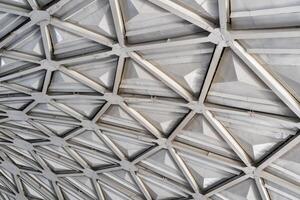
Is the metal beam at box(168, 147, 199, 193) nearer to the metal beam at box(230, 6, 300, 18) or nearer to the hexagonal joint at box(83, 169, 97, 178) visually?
the hexagonal joint at box(83, 169, 97, 178)

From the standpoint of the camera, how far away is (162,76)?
19.4 m

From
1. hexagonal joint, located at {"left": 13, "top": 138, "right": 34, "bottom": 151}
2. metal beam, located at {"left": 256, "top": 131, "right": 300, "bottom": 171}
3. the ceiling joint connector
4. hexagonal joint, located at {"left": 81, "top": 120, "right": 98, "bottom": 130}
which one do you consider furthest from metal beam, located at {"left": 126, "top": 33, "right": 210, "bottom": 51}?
hexagonal joint, located at {"left": 13, "top": 138, "right": 34, "bottom": 151}

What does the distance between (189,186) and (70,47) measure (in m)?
12.3

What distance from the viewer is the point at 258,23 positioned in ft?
49.5

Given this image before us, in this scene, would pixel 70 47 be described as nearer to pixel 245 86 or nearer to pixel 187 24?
pixel 187 24

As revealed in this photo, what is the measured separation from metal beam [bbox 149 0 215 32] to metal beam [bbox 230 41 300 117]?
1258mm

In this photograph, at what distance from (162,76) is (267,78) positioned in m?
5.07

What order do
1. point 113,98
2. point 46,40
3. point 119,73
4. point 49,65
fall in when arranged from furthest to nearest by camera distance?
point 113,98 < point 49,65 < point 119,73 < point 46,40

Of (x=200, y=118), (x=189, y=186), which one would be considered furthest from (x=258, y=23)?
(x=189, y=186)

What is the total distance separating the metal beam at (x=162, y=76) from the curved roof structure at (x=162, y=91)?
7 centimetres

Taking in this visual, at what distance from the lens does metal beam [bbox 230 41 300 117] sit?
16.2 meters

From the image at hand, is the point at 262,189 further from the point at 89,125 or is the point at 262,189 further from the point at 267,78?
the point at 89,125

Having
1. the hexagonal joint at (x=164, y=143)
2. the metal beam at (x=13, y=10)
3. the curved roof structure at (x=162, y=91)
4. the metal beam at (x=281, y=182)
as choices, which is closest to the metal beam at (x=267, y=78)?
the curved roof structure at (x=162, y=91)

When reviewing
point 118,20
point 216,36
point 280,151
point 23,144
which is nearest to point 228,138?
point 280,151
